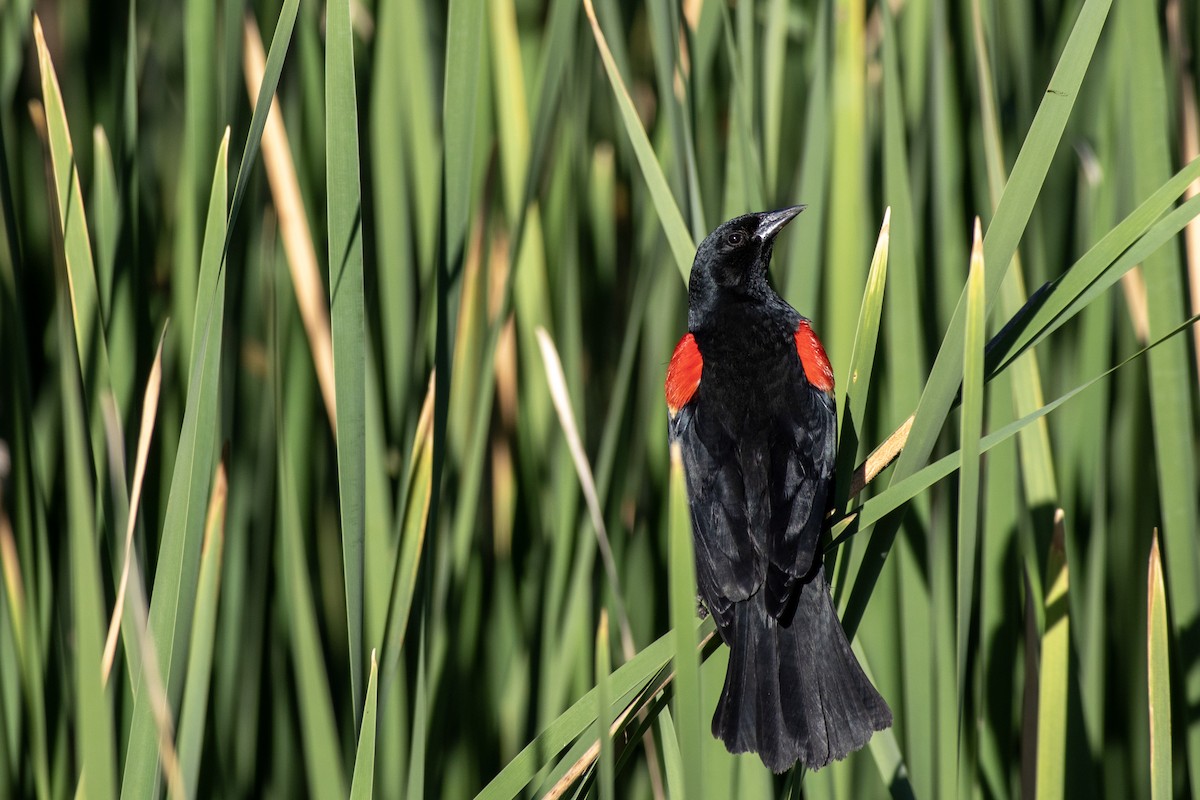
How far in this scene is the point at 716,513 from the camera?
1.52 meters

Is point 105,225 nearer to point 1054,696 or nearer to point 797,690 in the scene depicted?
point 797,690

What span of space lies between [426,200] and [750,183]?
0.49 metres

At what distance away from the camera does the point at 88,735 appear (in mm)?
987

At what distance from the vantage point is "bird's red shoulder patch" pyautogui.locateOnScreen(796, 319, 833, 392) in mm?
1690

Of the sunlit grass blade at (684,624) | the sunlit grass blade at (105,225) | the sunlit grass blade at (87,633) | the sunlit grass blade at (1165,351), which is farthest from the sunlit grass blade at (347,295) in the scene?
the sunlit grass blade at (1165,351)

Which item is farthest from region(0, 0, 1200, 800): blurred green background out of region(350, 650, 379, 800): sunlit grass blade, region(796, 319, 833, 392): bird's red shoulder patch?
region(796, 319, 833, 392): bird's red shoulder patch

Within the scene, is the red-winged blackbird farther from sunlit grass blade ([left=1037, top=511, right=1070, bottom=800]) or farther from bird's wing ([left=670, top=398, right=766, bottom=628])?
sunlit grass blade ([left=1037, top=511, right=1070, bottom=800])

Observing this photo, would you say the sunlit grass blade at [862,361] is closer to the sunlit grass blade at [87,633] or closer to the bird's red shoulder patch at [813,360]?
the bird's red shoulder patch at [813,360]

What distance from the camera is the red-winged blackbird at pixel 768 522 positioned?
4.17 feet

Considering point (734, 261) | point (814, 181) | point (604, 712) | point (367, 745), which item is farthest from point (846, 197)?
point (367, 745)

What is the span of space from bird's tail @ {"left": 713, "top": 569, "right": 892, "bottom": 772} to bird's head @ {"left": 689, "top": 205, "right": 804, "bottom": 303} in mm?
676

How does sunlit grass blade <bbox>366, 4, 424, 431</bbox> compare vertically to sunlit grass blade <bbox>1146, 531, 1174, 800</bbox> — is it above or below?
above

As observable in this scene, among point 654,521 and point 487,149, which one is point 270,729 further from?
point 487,149

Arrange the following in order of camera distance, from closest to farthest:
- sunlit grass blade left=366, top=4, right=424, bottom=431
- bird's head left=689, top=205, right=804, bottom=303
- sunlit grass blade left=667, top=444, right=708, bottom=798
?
sunlit grass blade left=667, top=444, right=708, bottom=798, sunlit grass blade left=366, top=4, right=424, bottom=431, bird's head left=689, top=205, right=804, bottom=303
